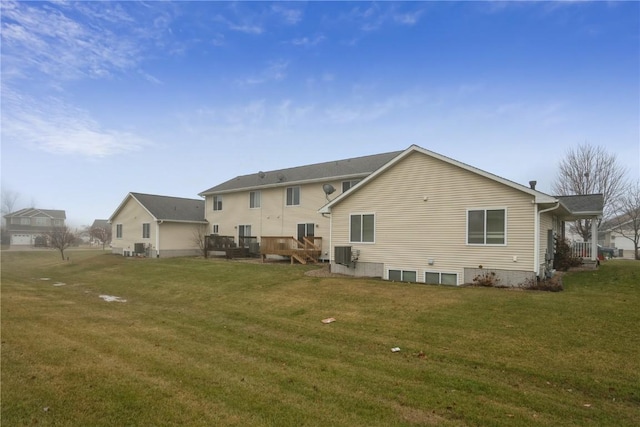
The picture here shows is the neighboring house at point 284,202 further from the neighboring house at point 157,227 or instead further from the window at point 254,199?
the neighboring house at point 157,227

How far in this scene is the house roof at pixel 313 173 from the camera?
22984 millimetres

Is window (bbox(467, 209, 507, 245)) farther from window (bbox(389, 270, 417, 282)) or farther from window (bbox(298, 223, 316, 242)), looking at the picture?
window (bbox(298, 223, 316, 242))

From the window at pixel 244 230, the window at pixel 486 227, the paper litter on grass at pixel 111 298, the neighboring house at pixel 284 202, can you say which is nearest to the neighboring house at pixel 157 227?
the neighboring house at pixel 284 202

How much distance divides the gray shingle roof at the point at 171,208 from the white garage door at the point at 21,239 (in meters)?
50.0

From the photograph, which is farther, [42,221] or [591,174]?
[42,221]

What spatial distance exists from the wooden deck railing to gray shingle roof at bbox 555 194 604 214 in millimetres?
13691

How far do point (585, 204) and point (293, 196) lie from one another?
17261 millimetres

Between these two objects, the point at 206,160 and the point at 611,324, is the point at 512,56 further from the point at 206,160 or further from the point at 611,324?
the point at 206,160

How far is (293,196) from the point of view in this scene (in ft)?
84.0

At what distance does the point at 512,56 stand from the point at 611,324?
13.0 meters

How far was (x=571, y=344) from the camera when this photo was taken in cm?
691

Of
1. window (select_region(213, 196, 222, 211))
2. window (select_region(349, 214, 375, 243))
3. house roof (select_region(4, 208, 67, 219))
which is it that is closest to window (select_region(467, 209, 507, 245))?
window (select_region(349, 214, 375, 243))

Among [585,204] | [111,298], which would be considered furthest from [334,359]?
[585,204]

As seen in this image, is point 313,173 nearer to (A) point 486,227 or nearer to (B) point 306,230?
(B) point 306,230
